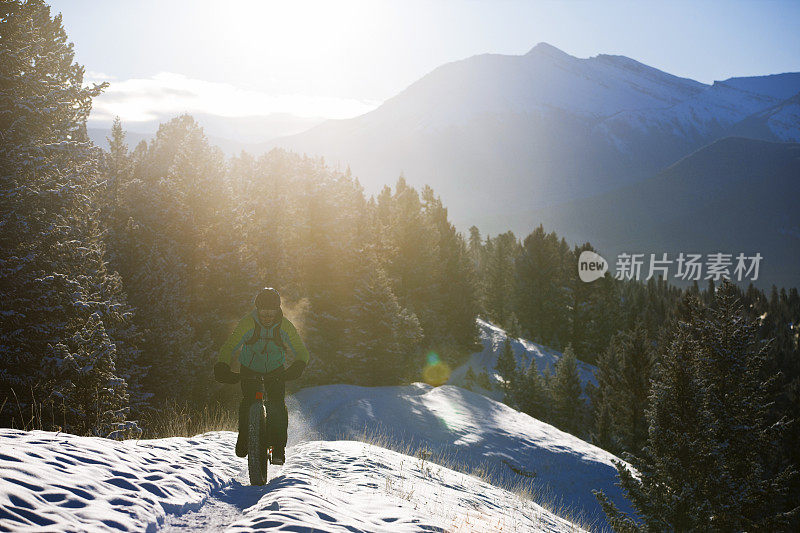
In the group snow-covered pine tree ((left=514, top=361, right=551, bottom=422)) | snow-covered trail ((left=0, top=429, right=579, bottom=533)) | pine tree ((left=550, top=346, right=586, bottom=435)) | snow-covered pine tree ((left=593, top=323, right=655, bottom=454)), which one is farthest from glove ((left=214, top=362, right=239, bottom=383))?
pine tree ((left=550, top=346, right=586, bottom=435))

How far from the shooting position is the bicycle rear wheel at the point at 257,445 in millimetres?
A: 6156

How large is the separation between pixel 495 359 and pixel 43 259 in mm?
39693

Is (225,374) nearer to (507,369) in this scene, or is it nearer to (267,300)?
(267,300)

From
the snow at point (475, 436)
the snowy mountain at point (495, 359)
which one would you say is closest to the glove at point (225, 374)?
the snow at point (475, 436)

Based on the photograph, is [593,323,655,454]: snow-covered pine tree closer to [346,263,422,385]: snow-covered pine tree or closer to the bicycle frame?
[346,263,422,385]: snow-covered pine tree

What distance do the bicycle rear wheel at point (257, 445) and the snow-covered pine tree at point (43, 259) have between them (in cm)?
623

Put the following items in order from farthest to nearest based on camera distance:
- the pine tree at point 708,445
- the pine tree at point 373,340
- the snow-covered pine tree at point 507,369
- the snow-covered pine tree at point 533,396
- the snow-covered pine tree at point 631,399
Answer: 1. the snow-covered pine tree at point 507,369
2. the snow-covered pine tree at point 533,396
3. the snow-covered pine tree at point 631,399
4. the pine tree at point 373,340
5. the pine tree at point 708,445

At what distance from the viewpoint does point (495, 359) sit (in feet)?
149

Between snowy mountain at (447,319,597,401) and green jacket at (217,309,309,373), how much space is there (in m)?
33.0

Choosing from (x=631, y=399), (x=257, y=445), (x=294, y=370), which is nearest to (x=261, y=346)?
(x=294, y=370)

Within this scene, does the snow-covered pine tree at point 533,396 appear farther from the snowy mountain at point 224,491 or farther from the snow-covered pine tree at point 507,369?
the snowy mountain at point 224,491

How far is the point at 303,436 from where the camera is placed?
51.5 feet

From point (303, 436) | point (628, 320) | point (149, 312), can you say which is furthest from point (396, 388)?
point (628, 320)

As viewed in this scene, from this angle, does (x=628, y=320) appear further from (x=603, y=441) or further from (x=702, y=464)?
(x=702, y=464)
